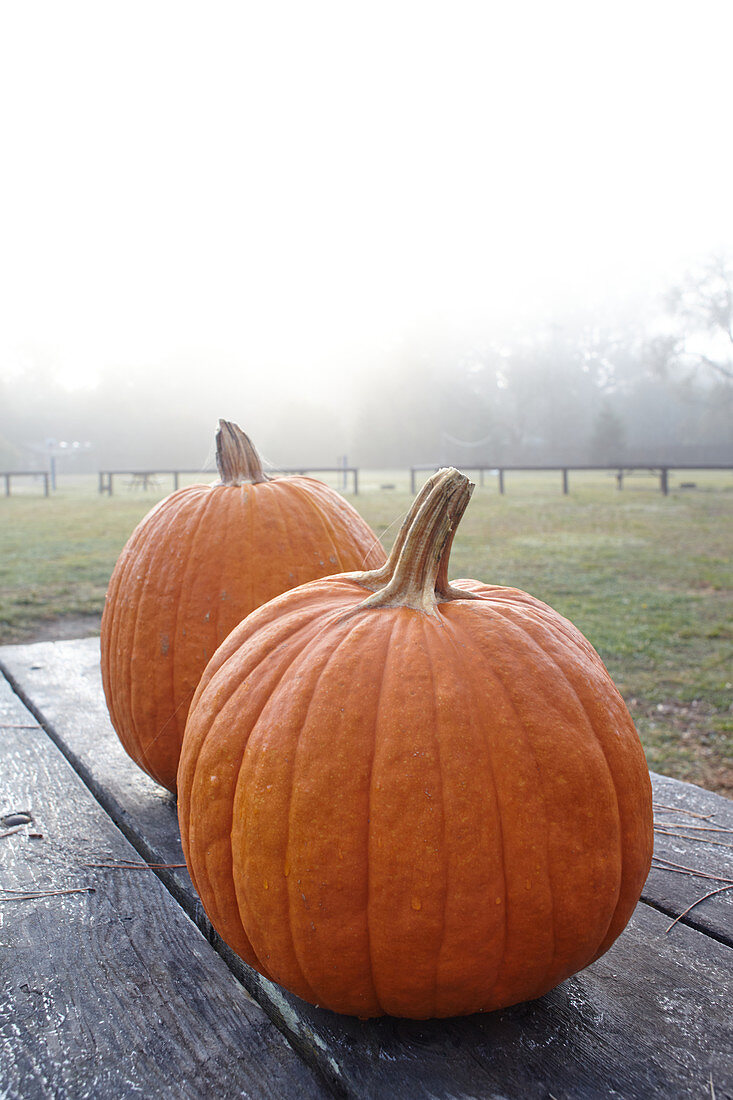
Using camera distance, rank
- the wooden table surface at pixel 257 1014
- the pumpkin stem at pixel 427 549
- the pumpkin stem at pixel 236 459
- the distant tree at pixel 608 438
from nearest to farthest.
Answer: the wooden table surface at pixel 257 1014 < the pumpkin stem at pixel 427 549 < the pumpkin stem at pixel 236 459 < the distant tree at pixel 608 438

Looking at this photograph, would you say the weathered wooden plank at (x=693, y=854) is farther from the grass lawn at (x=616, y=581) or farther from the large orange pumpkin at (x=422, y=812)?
the grass lawn at (x=616, y=581)

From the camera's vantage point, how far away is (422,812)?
0.84 m

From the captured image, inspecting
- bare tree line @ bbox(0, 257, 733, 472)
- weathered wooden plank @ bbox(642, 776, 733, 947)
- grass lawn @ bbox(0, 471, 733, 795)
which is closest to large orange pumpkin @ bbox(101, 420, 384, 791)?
grass lawn @ bbox(0, 471, 733, 795)

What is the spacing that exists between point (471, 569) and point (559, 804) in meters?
6.93

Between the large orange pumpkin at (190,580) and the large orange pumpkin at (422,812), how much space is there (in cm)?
47

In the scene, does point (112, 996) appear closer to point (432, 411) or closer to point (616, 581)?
point (616, 581)

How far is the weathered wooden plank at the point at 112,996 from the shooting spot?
2.64 feet

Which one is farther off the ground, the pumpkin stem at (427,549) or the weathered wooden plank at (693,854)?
the pumpkin stem at (427,549)

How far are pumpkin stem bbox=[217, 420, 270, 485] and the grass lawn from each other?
400 millimetres

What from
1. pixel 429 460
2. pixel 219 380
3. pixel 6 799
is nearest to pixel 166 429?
pixel 219 380

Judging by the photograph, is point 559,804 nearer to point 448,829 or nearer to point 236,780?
point 448,829

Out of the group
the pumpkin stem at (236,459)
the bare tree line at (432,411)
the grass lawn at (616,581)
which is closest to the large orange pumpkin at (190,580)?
the pumpkin stem at (236,459)

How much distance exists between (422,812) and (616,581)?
22.4 feet

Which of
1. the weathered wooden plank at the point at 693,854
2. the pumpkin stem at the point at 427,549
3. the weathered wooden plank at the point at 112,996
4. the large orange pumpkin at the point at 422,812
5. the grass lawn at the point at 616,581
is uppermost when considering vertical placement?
the pumpkin stem at the point at 427,549
